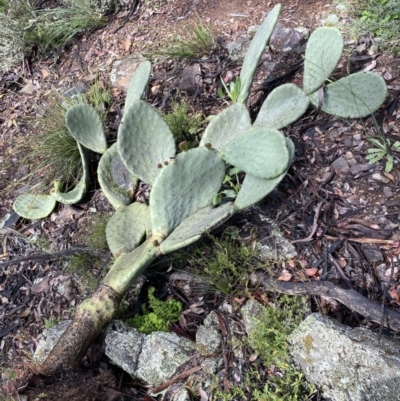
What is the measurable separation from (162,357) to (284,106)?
145cm

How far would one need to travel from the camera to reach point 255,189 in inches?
89.1

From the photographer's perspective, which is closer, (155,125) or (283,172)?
(283,172)

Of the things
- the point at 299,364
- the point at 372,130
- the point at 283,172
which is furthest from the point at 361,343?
the point at 372,130

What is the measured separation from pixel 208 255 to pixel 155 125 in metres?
0.74

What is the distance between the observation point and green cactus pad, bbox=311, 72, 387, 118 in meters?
2.47

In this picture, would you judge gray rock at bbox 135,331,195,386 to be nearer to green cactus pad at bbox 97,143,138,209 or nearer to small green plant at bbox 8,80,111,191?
green cactus pad at bbox 97,143,138,209

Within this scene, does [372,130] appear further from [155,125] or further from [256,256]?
[155,125]

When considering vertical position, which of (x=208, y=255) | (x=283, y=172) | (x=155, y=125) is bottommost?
(x=208, y=255)

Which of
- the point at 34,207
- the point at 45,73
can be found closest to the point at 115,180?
the point at 34,207

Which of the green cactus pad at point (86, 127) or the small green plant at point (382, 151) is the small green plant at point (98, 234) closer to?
the green cactus pad at point (86, 127)

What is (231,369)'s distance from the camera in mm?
2061

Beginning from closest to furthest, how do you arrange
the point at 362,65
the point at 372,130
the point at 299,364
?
the point at 299,364, the point at 372,130, the point at 362,65

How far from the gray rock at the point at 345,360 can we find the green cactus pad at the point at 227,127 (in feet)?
3.39

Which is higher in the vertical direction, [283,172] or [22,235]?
[283,172]
